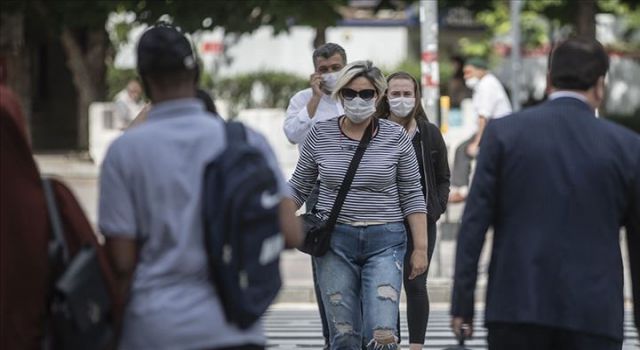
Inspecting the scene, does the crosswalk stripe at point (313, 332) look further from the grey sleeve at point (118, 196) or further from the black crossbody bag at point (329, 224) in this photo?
the grey sleeve at point (118, 196)

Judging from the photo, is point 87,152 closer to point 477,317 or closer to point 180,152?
point 477,317

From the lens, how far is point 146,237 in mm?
4867

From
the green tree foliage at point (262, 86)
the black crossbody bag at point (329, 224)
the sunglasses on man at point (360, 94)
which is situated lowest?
the green tree foliage at point (262, 86)

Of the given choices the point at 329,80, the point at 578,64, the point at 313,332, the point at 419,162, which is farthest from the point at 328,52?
the point at 578,64

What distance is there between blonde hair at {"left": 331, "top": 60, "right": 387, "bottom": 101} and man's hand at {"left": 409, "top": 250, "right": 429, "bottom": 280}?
2.64 feet

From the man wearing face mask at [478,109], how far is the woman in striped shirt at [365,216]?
8.86 meters

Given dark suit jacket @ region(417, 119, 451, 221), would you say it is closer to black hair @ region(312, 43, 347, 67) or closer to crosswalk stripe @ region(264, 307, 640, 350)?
black hair @ region(312, 43, 347, 67)

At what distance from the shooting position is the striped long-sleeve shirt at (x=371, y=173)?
26.8 ft

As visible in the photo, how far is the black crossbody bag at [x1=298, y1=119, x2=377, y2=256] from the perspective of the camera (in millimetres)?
8148

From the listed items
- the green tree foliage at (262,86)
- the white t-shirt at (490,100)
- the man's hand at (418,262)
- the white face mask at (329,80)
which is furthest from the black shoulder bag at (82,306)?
the green tree foliage at (262,86)

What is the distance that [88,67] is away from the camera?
3228cm

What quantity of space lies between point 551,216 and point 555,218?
0.01m

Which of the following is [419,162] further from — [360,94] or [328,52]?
[360,94]

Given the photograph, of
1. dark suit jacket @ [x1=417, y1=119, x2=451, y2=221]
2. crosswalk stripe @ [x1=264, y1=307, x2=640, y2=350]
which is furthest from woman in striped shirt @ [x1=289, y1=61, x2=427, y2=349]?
crosswalk stripe @ [x1=264, y1=307, x2=640, y2=350]
